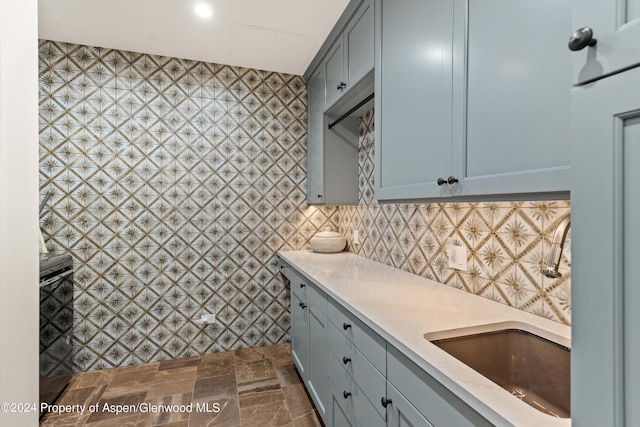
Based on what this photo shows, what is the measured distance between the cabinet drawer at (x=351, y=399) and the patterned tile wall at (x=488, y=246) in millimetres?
664

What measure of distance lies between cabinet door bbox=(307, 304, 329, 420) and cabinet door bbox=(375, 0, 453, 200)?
0.77 m

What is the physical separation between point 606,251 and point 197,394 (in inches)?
92.7

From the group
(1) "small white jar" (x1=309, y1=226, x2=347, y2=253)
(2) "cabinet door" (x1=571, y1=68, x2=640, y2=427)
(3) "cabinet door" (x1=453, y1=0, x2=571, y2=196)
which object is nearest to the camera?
(2) "cabinet door" (x1=571, y1=68, x2=640, y2=427)

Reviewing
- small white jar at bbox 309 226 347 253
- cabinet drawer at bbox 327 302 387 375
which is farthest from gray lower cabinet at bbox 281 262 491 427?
small white jar at bbox 309 226 347 253

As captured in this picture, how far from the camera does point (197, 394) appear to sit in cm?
213

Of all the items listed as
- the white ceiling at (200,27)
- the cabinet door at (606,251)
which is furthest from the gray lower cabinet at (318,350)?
the white ceiling at (200,27)

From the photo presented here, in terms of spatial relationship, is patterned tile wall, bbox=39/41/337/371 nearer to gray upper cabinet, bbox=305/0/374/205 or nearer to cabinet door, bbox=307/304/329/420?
gray upper cabinet, bbox=305/0/374/205

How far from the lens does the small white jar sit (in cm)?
264

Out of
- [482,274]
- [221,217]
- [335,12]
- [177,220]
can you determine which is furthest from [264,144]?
[482,274]

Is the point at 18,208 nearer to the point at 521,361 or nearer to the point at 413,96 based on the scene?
the point at 413,96

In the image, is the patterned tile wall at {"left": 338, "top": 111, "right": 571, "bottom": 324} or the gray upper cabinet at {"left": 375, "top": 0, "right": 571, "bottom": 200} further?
the patterned tile wall at {"left": 338, "top": 111, "right": 571, "bottom": 324}

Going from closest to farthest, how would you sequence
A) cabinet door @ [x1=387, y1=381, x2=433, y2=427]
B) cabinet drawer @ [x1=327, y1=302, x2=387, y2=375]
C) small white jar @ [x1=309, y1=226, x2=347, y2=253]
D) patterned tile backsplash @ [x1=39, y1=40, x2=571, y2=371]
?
1. cabinet door @ [x1=387, y1=381, x2=433, y2=427]
2. cabinet drawer @ [x1=327, y1=302, x2=387, y2=375]
3. patterned tile backsplash @ [x1=39, y1=40, x2=571, y2=371]
4. small white jar @ [x1=309, y1=226, x2=347, y2=253]

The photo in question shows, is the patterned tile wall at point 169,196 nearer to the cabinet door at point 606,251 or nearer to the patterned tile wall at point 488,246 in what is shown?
the patterned tile wall at point 488,246

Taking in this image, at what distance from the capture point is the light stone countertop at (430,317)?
0.66m
